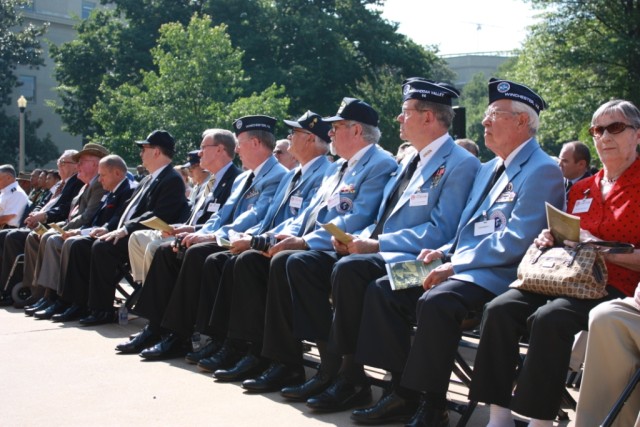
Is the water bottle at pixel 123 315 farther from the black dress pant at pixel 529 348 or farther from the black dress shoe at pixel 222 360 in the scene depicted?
the black dress pant at pixel 529 348

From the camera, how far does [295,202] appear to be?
276 inches

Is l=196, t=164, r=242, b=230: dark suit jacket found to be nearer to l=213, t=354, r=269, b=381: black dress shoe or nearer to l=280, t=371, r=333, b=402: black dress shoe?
l=213, t=354, r=269, b=381: black dress shoe

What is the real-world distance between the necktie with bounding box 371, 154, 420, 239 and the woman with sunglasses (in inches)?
47.6

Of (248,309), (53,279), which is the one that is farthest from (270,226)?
(53,279)

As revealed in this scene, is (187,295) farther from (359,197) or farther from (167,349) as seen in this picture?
(359,197)

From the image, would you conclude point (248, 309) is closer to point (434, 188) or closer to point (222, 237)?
point (222, 237)

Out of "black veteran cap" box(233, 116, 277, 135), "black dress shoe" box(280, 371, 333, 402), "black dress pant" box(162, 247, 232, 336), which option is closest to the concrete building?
"black veteran cap" box(233, 116, 277, 135)

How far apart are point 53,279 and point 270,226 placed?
3.46 metres

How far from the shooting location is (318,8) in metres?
44.3

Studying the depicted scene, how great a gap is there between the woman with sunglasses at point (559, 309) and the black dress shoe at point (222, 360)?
8.56ft

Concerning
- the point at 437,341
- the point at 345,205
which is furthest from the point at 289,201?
the point at 437,341

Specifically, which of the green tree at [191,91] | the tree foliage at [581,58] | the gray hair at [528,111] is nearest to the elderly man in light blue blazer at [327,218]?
the gray hair at [528,111]

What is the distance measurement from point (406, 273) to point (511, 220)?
26.0 inches

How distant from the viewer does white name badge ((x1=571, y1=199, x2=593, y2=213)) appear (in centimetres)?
480
